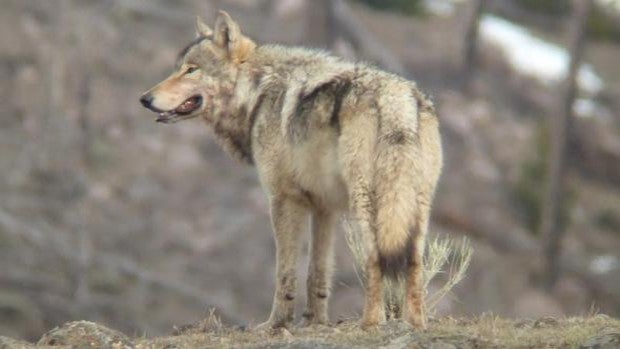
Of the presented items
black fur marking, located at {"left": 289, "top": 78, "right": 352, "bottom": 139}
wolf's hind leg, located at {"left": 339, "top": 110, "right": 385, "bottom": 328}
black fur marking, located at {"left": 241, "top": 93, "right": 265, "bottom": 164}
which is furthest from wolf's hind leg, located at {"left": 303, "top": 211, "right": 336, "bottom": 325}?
wolf's hind leg, located at {"left": 339, "top": 110, "right": 385, "bottom": 328}

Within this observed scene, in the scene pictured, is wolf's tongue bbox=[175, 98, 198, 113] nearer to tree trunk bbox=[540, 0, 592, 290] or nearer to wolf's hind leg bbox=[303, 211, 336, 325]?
wolf's hind leg bbox=[303, 211, 336, 325]

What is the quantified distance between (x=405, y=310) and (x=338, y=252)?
17587 millimetres

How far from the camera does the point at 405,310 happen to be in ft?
31.2

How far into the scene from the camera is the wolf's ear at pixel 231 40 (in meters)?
11.3

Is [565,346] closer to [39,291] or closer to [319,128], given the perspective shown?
[319,128]

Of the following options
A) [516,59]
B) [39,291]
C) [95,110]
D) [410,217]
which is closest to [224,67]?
[410,217]

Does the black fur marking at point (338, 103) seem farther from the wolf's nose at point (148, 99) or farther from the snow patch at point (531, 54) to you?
the snow patch at point (531, 54)

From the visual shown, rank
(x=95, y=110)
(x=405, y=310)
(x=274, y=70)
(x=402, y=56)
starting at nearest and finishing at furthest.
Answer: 1. (x=405, y=310)
2. (x=274, y=70)
3. (x=95, y=110)
4. (x=402, y=56)

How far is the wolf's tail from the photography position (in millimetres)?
9336

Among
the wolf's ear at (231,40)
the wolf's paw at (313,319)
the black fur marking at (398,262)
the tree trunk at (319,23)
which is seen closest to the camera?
the black fur marking at (398,262)

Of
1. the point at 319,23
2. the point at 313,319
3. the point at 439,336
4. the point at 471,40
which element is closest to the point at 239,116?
the point at 313,319

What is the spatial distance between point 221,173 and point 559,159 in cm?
700

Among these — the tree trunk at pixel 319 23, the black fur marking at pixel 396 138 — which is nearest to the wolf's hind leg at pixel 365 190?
the black fur marking at pixel 396 138

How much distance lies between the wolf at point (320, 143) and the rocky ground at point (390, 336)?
1.17ft
